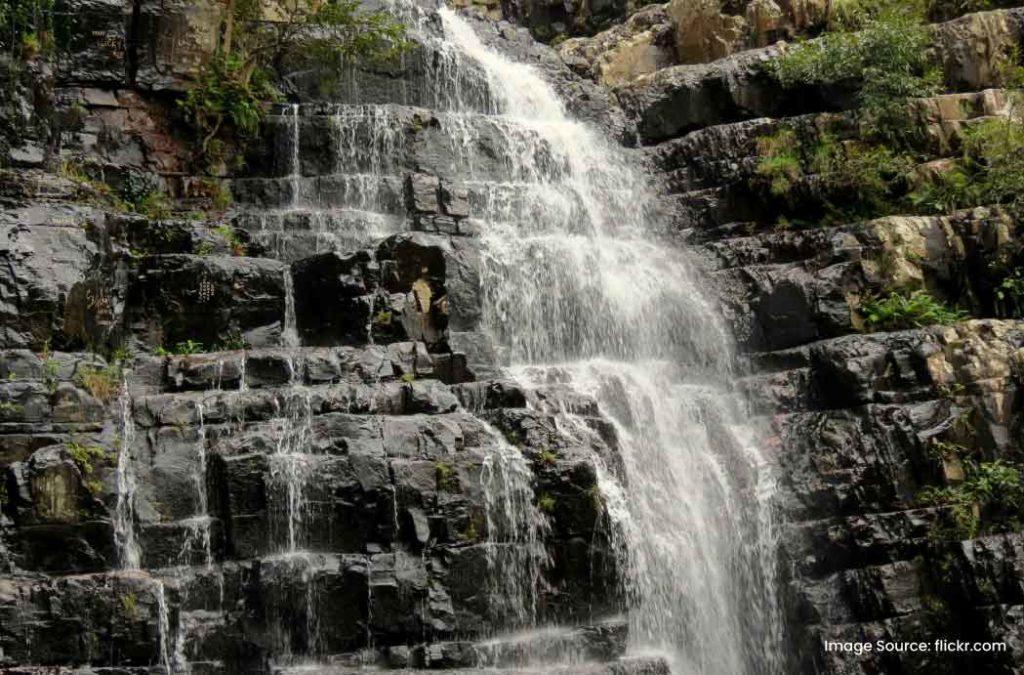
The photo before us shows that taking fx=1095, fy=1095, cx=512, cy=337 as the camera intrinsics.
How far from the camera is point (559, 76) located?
23.6 meters

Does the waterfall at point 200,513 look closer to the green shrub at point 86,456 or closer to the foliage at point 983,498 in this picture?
→ the green shrub at point 86,456

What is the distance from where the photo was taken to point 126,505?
38.6 ft

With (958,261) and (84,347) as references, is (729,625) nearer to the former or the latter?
(958,261)

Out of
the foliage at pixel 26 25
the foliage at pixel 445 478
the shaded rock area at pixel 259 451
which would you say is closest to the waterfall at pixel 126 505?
the shaded rock area at pixel 259 451

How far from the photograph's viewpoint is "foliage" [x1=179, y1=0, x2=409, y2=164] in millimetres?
18328

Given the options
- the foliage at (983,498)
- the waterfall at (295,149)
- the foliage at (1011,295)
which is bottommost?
the foliage at (983,498)

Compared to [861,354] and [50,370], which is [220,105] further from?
[861,354]

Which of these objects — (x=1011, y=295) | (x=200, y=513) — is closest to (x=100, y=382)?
(x=200, y=513)

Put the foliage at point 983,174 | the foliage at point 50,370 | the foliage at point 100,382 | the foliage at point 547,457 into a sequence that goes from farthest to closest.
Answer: the foliage at point 983,174, the foliage at point 547,457, the foliage at point 100,382, the foliage at point 50,370

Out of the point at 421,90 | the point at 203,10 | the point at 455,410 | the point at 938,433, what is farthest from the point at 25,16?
the point at 938,433

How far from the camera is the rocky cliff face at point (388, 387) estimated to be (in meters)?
11.5

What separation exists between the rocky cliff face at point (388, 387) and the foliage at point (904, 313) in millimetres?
245

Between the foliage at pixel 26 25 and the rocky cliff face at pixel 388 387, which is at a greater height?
the foliage at pixel 26 25

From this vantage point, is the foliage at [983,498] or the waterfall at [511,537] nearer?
the waterfall at [511,537]
